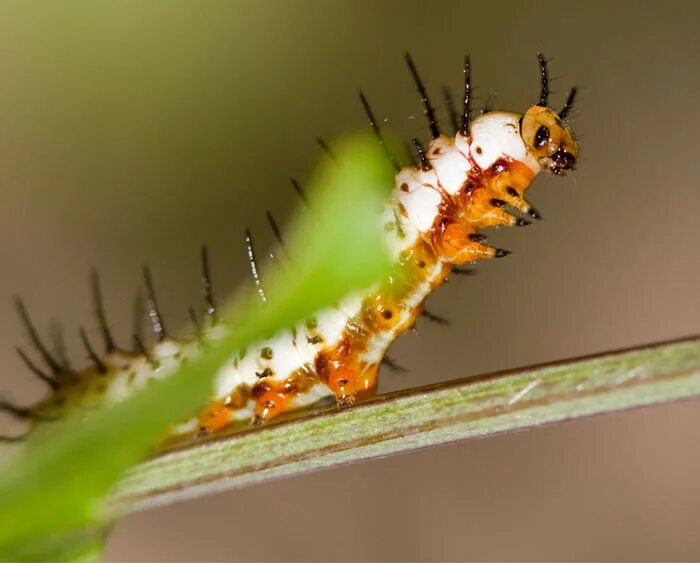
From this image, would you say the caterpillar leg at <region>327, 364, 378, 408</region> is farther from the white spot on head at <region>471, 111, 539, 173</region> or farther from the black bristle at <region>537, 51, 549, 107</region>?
the black bristle at <region>537, 51, 549, 107</region>

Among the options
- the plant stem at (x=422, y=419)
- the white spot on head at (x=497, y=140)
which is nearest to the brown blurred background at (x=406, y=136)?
the white spot on head at (x=497, y=140)

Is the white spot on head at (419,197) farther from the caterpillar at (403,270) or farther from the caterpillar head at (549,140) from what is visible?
the caterpillar head at (549,140)

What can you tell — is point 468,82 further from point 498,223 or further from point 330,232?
point 330,232

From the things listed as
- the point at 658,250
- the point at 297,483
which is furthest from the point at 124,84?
the point at 658,250

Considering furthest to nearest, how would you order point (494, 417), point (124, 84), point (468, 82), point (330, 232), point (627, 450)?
1. point (627, 450)
2. point (124, 84)
3. point (468, 82)
4. point (494, 417)
5. point (330, 232)

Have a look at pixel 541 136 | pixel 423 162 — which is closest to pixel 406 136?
pixel 423 162

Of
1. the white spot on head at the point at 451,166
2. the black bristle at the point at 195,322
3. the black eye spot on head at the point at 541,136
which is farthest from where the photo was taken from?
→ the white spot on head at the point at 451,166

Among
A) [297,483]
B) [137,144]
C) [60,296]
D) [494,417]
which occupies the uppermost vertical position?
[137,144]

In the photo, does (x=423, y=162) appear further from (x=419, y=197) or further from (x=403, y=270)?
(x=403, y=270)
